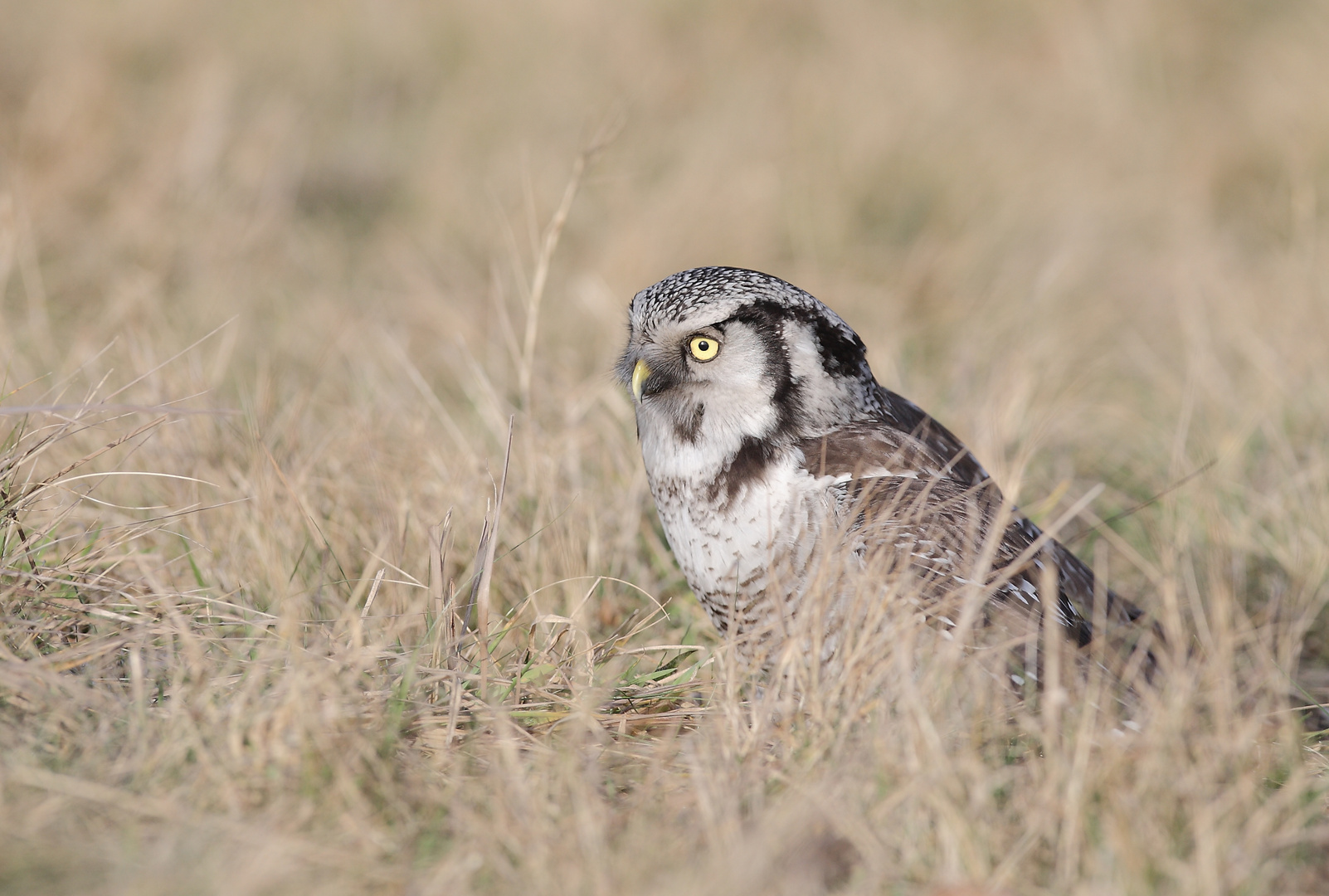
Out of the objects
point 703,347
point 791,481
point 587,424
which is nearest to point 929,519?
point 791,481

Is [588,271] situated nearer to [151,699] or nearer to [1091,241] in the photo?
[1091,241]

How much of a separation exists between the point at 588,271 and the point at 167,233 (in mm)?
2031

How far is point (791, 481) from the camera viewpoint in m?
2.87

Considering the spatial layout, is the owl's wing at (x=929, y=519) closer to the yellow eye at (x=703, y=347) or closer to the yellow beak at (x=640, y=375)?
the yellow eye at (x=703, y=347)

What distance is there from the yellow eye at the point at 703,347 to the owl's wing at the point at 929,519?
308 millimetres

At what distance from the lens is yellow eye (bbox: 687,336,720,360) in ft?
9.87

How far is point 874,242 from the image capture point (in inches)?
261

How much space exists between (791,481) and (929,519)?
1.05ft

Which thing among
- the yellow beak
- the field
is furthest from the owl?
the field

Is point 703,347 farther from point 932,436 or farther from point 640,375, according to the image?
point 932,436

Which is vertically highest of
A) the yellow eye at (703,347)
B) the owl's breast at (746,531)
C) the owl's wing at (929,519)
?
the yellow eye at (703,347)

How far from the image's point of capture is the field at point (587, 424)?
2102 millimetres

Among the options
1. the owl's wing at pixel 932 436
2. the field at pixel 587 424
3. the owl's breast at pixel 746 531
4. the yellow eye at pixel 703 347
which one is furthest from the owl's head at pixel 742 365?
the field at pixel 587 424

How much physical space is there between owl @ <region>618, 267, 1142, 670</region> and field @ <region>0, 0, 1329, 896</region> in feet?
0.54
